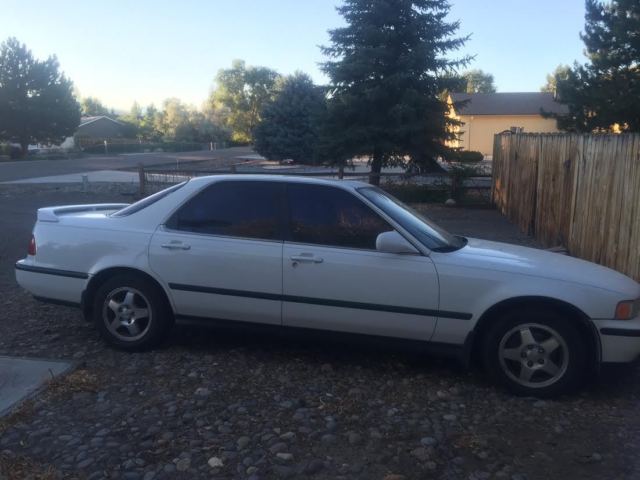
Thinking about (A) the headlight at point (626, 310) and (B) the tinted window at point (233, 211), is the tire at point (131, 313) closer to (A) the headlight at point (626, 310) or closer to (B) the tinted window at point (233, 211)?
(B) the tinted window at point (233, 211)

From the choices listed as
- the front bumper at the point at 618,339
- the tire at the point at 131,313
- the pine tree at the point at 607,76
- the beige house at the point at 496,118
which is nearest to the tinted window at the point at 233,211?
the tire at the point at 131,313

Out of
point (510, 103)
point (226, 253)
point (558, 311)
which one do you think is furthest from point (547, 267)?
point (510, 103)

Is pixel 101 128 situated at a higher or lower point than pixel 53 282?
higher

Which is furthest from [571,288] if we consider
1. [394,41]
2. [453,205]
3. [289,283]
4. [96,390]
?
[394,41]

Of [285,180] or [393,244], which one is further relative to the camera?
[285,180]

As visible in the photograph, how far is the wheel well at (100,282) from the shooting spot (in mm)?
5387

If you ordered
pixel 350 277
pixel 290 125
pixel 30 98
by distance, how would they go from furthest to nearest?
pixel 30 98 < pixel 290 125 < pixel 350 277

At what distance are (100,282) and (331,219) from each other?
6.53ft

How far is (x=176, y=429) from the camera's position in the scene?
4094 millimetres

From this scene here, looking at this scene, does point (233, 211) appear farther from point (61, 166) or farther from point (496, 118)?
point (496, 118)

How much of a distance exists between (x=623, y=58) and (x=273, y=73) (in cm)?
8338

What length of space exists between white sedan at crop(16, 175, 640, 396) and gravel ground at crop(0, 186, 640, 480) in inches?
12.6

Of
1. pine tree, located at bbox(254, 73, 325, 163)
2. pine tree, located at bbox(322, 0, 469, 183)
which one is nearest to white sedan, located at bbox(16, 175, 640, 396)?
pine tree, located at bbox(322, 0, 469, 183)

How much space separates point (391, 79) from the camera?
18406 millimetres
